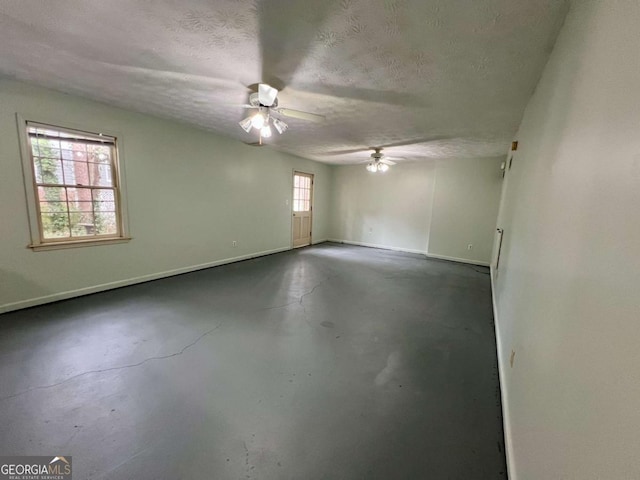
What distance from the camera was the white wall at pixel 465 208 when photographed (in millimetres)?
5898

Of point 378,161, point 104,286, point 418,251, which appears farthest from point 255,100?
point 418,251

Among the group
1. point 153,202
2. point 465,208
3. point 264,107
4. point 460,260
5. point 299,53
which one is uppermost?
point 299,53

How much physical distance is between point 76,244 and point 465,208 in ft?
23.5

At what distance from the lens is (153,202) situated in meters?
4.11

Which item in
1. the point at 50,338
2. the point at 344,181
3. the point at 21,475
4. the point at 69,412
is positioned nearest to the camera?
the point at 21,475

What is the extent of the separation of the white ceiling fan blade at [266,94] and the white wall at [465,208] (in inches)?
200

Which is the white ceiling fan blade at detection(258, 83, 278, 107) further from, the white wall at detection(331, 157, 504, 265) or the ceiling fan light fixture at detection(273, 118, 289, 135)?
the white wall at detection(331, 157, 504, 265)

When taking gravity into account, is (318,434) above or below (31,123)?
below

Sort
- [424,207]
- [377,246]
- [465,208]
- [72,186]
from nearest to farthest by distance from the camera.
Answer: [72,186], [465,208], [424,207], [377,246]

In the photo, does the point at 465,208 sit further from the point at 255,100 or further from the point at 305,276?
the point at 255,100

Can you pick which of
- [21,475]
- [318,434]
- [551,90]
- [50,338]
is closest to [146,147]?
[50,338]

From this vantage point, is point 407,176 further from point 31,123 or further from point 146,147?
point 31,123

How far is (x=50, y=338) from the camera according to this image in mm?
2514

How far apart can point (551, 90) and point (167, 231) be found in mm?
4865
